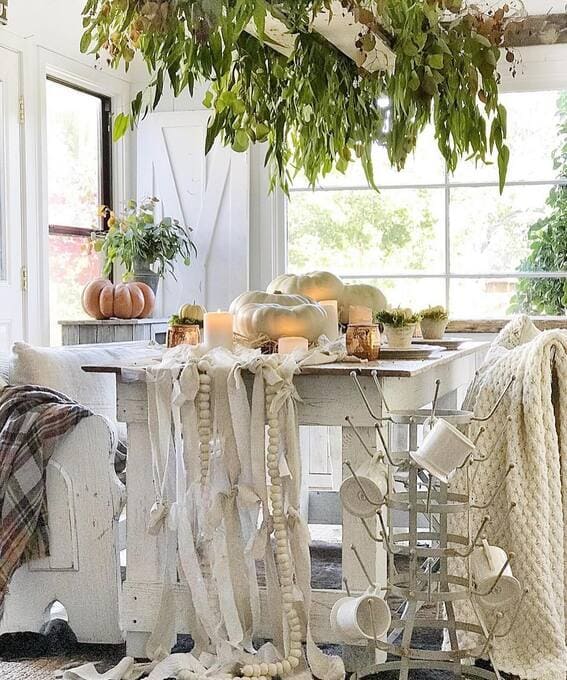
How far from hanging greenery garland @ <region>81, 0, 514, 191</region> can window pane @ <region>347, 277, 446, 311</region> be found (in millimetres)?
3142

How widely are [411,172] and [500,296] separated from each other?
83 cm

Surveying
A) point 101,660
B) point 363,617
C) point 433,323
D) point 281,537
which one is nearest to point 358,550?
point 281,537

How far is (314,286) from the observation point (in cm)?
305

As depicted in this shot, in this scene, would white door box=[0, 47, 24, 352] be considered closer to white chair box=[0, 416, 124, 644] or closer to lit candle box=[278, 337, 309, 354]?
white chair box=[0, 416, 124, 644]

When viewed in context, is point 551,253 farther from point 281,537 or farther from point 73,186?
point 281,537

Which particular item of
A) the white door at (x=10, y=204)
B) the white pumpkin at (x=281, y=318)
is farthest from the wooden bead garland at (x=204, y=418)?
the white door at (x=10, y=204)

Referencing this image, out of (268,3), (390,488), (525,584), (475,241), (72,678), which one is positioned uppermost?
(268,3)

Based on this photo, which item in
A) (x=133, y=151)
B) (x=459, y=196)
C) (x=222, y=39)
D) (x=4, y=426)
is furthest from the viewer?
(x=133, y=151)

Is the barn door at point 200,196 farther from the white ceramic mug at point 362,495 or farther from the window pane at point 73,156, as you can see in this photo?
the white ceramic mug at point 362,495

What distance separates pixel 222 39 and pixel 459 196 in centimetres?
387

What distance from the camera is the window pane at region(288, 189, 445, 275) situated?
5.66 m

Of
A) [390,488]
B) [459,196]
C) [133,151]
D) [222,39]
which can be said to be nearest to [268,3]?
[222,39]

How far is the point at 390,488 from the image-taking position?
2059mm

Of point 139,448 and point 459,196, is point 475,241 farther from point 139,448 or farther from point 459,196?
point 139,448
